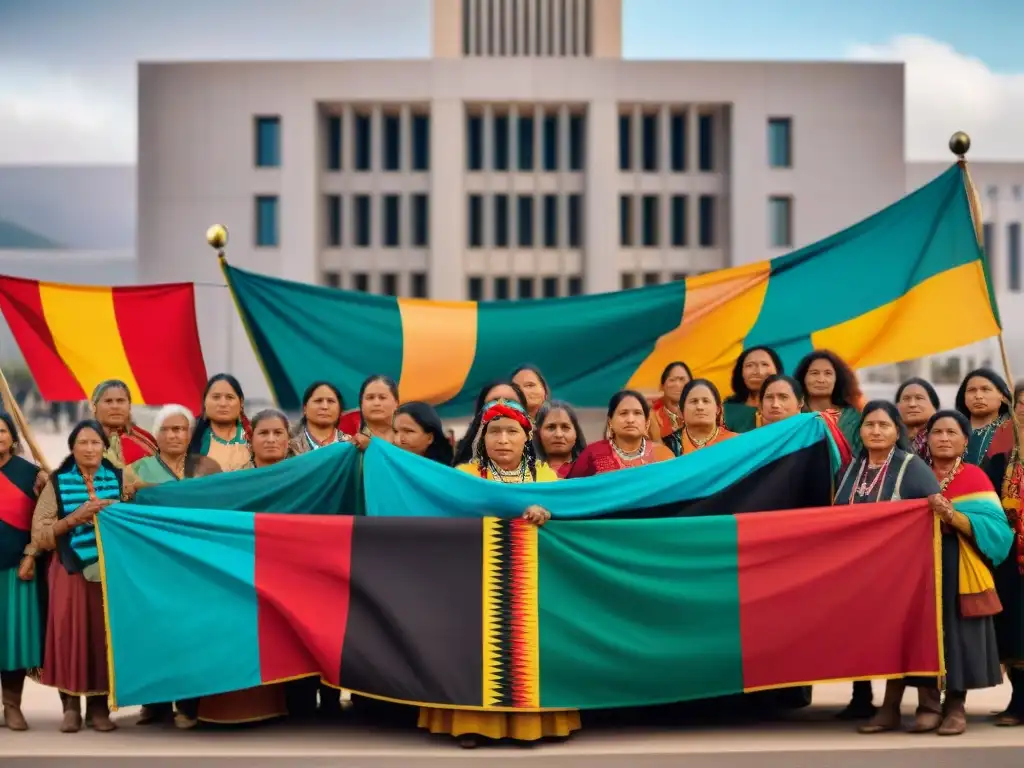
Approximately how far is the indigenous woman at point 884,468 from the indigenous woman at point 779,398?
0.59 m

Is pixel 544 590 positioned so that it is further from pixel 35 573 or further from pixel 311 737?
pixel 35 573

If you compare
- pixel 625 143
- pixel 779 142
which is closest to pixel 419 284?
pixel 625 143

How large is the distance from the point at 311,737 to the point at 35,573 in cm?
144

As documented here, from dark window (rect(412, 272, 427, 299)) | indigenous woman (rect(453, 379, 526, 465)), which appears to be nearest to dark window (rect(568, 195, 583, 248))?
dark window (rect(412, 272, 427, 299))

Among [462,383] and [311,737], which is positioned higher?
[462,383]

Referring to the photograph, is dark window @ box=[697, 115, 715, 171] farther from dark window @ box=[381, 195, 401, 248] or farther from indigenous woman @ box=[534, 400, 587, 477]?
indigenous woman @ box=[534, 400, 587, 477]

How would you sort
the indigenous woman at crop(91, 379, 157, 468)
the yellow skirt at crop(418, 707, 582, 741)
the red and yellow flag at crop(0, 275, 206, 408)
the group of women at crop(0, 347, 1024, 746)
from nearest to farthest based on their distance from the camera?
the yellow skirt at crop(418, 707, 582, 741)
the group of women at crop(0, 347, 1024, 746)
the indigenous woman at crop(91, 379, 157, 468)
the red and yellow flag at crop(0, 275, 206, 408)

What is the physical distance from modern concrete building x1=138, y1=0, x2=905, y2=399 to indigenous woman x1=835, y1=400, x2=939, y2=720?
32.1 m

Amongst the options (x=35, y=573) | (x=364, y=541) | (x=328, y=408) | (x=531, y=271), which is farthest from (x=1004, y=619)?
(x=531, y=271)

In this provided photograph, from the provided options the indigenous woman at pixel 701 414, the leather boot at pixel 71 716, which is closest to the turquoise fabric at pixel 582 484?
the indigenous woman at pixel 701 414

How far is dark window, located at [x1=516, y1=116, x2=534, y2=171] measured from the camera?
40188mm

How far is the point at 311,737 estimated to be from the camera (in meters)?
5.45

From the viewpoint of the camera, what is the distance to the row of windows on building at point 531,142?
129 feet

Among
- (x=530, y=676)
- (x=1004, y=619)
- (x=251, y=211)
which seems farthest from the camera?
(x=251, y=211)
